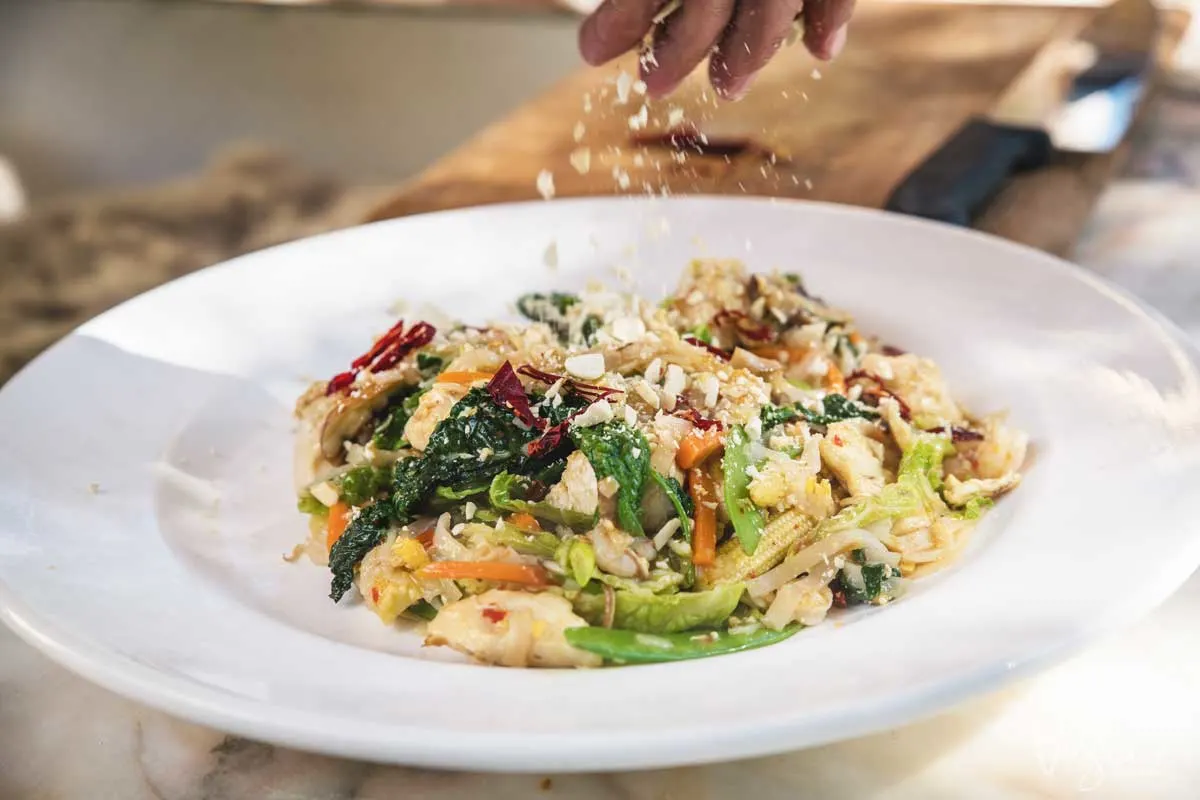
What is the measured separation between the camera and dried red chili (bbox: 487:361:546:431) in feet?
7.60

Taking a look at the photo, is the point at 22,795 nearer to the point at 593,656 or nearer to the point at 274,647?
the point at 274,647

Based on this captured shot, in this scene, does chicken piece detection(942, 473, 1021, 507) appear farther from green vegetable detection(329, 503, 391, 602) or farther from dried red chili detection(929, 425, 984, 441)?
green vegetable detection(329, 503, 391, 602)

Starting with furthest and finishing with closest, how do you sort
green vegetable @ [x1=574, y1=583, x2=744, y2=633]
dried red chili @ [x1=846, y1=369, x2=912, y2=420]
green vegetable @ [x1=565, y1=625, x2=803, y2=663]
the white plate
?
dried red chili @ [x1=846, y1=369, x2=912, y2=420] → green vegetable @ [x1=574, y1=583, x2=744, y2=633] → green vegetable @ [x1=565, y1=625, x2=803, y2=663] → the white plate

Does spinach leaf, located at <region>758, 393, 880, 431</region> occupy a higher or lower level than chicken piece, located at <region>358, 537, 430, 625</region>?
higher

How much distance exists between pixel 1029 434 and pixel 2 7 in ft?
38.4

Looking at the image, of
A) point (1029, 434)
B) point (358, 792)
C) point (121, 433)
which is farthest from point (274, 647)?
point (1029, 434)

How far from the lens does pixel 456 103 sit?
8547mm

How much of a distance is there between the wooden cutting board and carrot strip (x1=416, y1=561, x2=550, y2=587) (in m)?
1.71

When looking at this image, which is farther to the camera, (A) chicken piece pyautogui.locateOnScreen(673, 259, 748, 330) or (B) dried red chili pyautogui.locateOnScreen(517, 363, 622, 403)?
(A) chicken piece pyautogui.locateOnScreen(673, 259, 748, 330)

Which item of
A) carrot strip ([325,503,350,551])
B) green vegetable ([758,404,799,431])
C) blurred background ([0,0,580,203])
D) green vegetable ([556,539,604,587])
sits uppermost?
green vegetable ([758,404,799,431])

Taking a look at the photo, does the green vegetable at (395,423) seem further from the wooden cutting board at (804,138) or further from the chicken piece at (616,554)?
the wooden cutting board at (804,138)

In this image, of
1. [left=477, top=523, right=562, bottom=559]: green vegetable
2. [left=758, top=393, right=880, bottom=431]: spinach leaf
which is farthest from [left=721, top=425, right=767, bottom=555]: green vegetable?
[left=477, top=523, right=562, bottom=559]: green vegetable

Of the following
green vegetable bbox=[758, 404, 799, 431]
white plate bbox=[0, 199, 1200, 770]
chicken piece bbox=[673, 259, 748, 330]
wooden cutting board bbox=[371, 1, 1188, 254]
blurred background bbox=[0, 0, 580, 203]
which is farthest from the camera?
blurred background bbox=[0, 0, 580, 203]

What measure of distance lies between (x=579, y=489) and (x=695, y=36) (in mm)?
1003
